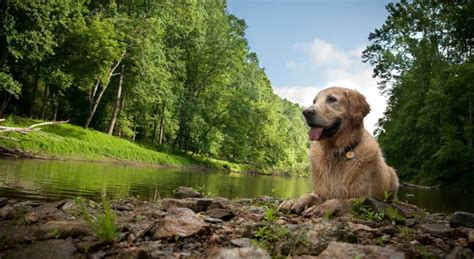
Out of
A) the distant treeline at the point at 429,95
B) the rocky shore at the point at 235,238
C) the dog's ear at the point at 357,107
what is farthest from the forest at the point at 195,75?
the rocky shore at the point at 235,238

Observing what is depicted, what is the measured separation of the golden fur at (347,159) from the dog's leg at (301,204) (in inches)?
7.4

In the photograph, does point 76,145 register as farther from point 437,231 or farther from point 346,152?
point 437,231

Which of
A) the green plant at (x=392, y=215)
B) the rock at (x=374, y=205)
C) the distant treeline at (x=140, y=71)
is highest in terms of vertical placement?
the distant treeline at (x=140, y=71)

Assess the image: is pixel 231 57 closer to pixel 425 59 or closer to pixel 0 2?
pixel 425 59

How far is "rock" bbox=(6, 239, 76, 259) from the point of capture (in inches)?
132

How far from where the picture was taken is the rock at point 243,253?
280 centimetres

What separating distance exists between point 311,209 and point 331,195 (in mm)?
585

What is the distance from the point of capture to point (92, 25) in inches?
1111

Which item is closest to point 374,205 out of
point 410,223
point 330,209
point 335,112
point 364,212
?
point 364,212

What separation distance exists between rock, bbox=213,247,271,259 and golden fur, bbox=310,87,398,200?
235cm

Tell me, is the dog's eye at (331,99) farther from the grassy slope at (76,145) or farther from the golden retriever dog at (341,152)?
the grassy slope at (76,145)

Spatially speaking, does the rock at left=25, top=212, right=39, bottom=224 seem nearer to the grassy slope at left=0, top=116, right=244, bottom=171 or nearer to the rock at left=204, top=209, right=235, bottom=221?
the rock at left=204, top=209, right=235, bottom=221

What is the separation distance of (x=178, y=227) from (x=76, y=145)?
24392 millimetres

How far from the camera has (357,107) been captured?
5.13 meters
